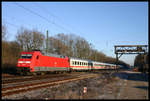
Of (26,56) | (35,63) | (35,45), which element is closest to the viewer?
(35,63)

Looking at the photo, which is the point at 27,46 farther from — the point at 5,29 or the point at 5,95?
the point at 5,95

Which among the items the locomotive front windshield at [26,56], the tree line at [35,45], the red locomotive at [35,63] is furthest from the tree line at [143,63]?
the locomotive front windshield at [26,56]

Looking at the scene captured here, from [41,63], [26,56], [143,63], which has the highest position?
[26,56]

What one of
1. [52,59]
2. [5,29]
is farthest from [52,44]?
[52,59]

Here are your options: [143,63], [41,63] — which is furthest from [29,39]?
[143,63]

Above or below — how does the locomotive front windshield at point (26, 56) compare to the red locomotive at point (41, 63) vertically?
above

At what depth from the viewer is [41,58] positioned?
23.8 metres

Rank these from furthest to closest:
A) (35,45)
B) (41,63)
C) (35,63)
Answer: (35,45), (41,63), (35,63)

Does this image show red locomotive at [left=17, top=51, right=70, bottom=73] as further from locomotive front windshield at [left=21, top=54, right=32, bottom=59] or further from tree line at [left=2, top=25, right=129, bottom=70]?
tree line at [left=2, top=25, right=129, bottom=70]

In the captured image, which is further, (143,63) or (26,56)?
(143,63)

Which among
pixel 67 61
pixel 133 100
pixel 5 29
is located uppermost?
pixel 5 29

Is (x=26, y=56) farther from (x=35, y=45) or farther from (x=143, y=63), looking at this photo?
A: (x=143, y=63)

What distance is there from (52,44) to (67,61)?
25265 millimetres

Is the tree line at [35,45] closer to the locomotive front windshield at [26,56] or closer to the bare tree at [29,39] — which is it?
the bare tree at [29,39]
